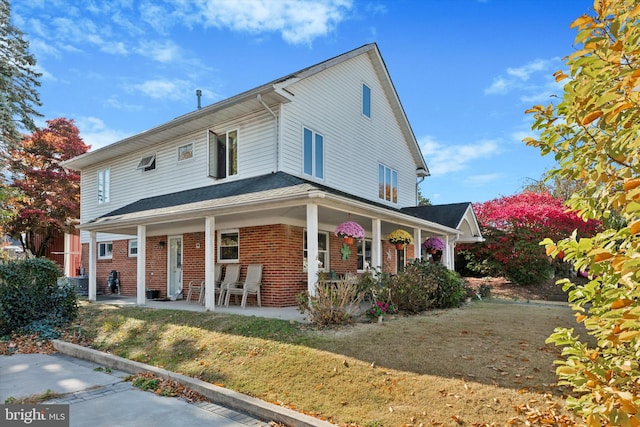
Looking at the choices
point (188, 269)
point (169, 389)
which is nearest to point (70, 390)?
point (169, 389)

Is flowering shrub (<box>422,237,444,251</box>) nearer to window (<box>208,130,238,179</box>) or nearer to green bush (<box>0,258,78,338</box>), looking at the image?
window (<box>208,130,238,179</box>)

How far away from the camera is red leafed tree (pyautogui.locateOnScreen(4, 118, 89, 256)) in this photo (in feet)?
69.9

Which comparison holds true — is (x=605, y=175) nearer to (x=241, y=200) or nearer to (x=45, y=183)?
(x=241, y=200)

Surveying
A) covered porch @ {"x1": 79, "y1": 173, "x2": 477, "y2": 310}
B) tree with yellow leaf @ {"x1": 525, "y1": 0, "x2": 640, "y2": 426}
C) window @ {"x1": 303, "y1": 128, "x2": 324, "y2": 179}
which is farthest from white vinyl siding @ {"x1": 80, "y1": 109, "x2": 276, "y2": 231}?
tree with yellow leaf @ {"x1": 525, "y1": 0, "x2": 640, "y2": 426}

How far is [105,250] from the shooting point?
58.6ft

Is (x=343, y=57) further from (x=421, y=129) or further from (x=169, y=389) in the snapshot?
(x=169, y=389)

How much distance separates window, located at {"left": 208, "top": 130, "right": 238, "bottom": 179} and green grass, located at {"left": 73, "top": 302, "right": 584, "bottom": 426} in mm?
5347

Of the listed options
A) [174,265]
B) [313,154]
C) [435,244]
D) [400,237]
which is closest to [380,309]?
[400,237]

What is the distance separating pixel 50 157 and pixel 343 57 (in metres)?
18.1

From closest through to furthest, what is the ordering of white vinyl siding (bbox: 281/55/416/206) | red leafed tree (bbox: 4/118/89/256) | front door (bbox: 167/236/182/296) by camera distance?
white vinyl siding (bbox: 281/55/416/206) < front door (bbox: 167/236/182/296) < red leafed tree (bbox: 4/118/89/256)

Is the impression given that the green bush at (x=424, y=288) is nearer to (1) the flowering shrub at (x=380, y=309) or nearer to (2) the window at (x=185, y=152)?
(1) the flowering shrub at (x=380, y=309)

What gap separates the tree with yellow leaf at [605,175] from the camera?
1964 mm

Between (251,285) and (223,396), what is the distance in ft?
19.6

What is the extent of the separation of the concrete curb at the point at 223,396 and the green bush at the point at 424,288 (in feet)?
16.5
